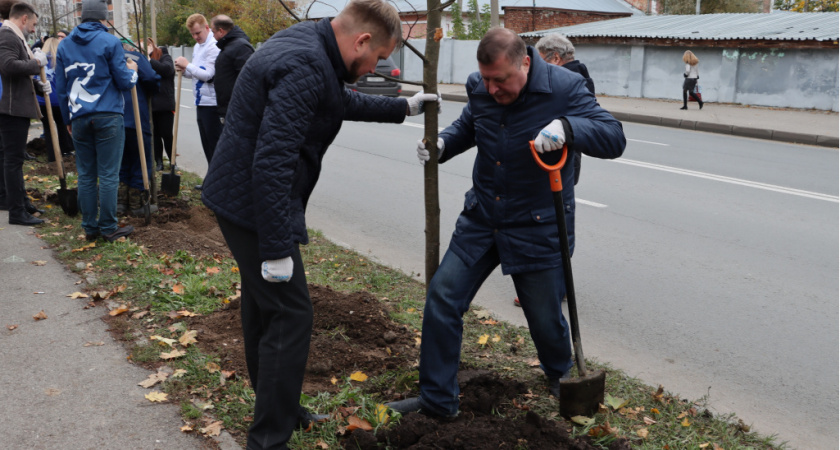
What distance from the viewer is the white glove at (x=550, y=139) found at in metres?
3.04

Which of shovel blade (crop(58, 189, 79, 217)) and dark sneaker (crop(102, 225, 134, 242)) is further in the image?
shovel blade (crop(58, 189, 79, 217))

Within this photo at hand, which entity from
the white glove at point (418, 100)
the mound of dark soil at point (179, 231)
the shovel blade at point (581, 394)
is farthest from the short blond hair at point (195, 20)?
the shovel blade at point (581, 394)

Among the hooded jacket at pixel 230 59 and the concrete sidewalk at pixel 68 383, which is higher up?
the hooded jacket at pixel 230 59

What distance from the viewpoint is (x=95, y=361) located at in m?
4.00

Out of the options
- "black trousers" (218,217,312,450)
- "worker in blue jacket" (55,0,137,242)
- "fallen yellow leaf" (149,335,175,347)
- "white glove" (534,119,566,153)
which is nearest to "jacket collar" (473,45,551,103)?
"white glove" (534,119,566,153)

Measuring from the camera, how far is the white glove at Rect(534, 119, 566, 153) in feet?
9.98

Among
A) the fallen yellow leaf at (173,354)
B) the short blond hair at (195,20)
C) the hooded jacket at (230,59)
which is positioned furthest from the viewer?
the short blond hair at (195,20)

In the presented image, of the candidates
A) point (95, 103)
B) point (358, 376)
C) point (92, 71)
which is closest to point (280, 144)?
point (358, 376)

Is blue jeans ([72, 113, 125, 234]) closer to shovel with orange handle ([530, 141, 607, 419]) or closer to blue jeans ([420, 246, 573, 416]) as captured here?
blue jeans ([420, 246, 573, 416])

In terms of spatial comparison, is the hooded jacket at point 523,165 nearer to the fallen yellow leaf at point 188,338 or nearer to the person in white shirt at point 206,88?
the fallen yellow leaf at point 188,338

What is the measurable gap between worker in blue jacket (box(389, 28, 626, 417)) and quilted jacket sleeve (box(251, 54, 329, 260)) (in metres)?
0.91

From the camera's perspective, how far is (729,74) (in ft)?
73.8

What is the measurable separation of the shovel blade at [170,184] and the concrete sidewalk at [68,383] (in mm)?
2656

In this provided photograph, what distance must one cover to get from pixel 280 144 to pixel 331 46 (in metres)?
0.45
